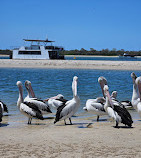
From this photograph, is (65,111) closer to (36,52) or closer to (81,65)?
(81,65)

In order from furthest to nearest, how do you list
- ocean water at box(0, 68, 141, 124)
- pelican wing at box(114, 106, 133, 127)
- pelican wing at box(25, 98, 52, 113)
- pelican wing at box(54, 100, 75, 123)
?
ocean water at box(0, 68, 141, 124), pelican wing at box(25, 98, 52, 113), pelican wing at box(54, 100, 75, 123), pelican wing at box(114, 106, 133, 127)

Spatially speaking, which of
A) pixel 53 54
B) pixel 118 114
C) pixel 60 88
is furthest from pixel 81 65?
pixel 118 114

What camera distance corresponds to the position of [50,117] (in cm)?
748

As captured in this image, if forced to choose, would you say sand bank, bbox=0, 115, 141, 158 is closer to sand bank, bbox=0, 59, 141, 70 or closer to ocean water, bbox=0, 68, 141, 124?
ocean water, bbox=0, 68, 141, 124

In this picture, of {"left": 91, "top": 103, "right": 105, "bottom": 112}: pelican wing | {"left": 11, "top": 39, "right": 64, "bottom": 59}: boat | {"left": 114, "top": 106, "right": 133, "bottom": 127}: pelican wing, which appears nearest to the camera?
{"left": 114, "top": 106, "right": 133, "bottom": 127}: pelican wing

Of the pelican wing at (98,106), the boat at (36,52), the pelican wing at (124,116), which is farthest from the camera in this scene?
the boat at (36,52)

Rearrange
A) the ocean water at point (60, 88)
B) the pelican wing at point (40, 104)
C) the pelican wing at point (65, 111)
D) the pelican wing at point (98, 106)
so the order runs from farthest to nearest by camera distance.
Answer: the ocean water at point (60, 88), the pelican wing at point (40, 104), the pelican wing at point (98, 106), the pelican wing at point (65, 111)

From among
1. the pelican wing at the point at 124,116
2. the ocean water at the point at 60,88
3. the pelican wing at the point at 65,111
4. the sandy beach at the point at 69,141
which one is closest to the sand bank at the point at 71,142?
the sandy beach at the point at 69,141

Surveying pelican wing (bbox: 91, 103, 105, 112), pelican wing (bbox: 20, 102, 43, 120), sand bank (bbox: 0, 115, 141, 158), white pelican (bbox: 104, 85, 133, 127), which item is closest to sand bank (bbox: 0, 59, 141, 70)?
pelican wing (bbox: 91, 103, 105, 112)

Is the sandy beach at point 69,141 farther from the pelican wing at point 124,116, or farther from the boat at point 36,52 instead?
the boat at point 36,52

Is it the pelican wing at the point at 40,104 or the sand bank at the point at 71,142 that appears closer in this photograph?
the sand bank at the point at 71,142

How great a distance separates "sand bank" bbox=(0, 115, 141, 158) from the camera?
12.6ft

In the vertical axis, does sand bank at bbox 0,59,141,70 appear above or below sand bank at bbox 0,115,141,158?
above

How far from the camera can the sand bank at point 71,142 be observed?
385 cm
